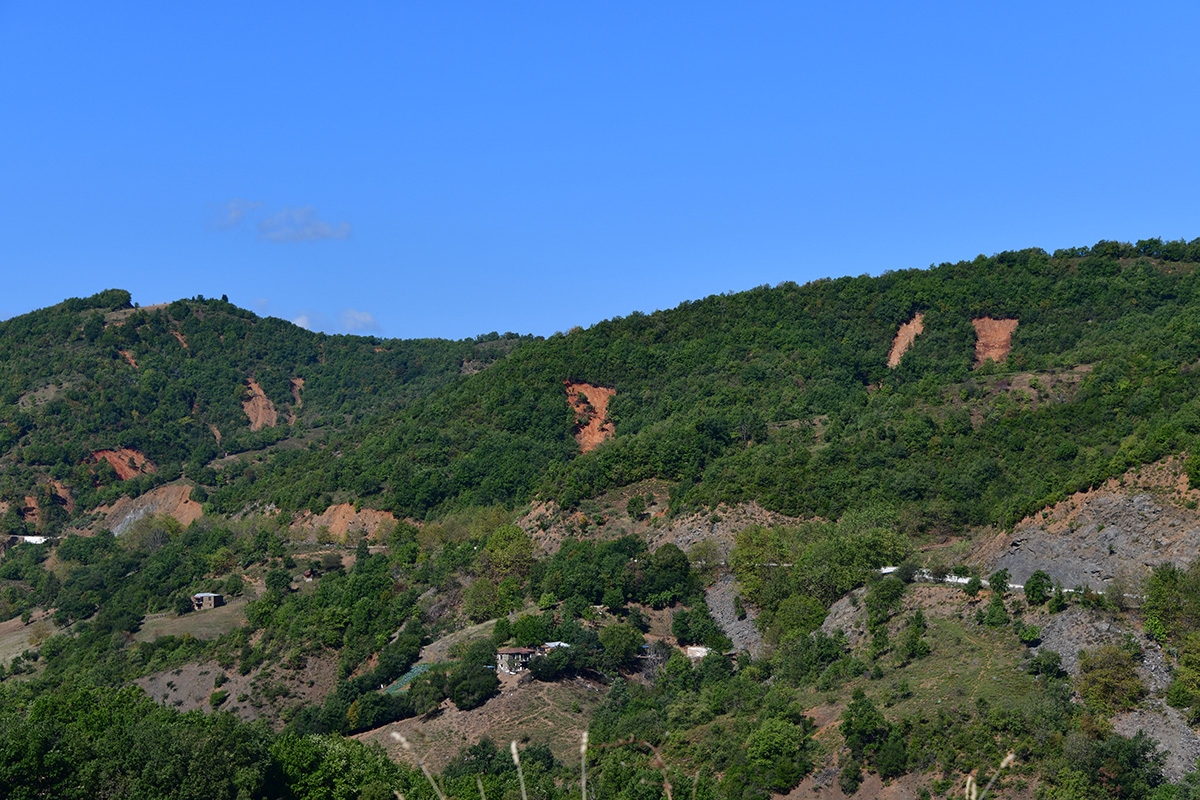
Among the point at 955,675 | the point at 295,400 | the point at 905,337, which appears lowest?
the point at 955,675

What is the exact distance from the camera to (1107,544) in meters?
57.1

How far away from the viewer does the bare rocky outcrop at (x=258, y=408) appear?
184m

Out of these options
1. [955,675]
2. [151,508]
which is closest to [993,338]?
[955,675]

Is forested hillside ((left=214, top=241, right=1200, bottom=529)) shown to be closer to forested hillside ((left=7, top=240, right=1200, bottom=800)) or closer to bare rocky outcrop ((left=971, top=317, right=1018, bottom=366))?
forested hillside ((left=7, top=240, right=1200, bottom=800))

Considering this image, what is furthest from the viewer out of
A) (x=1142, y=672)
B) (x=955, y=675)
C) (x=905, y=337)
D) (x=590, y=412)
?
(x=905, y=337)

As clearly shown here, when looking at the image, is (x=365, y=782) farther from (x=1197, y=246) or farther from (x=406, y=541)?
(x=1197, y=246)

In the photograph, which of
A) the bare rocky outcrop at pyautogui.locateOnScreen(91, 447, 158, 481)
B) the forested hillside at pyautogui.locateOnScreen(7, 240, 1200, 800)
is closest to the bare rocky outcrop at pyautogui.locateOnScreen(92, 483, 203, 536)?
the forested hillside at pyautogui.locateOnScreen(7, 240, 1200, 800)

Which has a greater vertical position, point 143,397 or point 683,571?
point 143,397

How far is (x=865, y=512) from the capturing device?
74062mm

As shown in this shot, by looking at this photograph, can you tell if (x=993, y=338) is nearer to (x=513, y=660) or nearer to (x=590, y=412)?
(x=590, y=412)

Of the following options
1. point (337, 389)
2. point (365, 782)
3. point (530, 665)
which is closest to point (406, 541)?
point (530, 665)

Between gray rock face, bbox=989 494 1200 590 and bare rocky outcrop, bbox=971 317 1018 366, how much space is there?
200 ft

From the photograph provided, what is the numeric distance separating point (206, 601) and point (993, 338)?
3232 inches

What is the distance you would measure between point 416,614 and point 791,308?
68073mm
